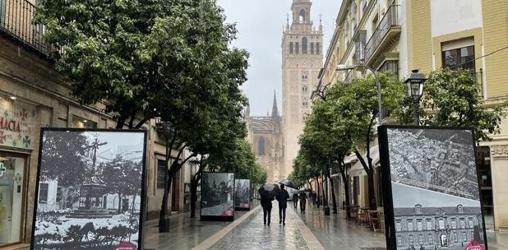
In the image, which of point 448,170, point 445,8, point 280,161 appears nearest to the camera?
point 448,170

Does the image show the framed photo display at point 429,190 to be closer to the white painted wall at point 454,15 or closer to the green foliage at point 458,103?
the green foliage at point 458,103

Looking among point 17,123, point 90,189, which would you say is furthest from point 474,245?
point 17,123

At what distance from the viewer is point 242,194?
1639 inches

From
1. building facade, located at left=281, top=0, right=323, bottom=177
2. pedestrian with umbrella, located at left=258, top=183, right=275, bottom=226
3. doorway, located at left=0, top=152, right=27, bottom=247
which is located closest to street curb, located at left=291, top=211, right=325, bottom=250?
pedestrian with umbrella, located at left=258, top=183, right=275, bottom=226

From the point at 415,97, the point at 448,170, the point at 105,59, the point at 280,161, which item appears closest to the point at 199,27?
the point at 105,59

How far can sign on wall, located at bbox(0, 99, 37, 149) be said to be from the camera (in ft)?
45.3

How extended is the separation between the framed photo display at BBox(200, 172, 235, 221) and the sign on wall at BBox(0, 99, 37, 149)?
38.0 feet

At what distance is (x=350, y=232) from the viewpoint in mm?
20781

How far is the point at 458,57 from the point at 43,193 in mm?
18859

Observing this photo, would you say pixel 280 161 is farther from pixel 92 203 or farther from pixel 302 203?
pixel 92 203

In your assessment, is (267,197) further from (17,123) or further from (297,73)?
(297,73)

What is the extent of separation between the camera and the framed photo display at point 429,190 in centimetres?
899

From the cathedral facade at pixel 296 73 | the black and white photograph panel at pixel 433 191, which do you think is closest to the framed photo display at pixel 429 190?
the black and white photograph panel at pixel 433 191

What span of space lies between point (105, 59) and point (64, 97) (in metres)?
4.92
